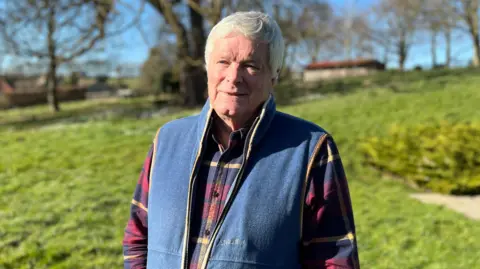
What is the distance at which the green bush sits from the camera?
709 centimetres

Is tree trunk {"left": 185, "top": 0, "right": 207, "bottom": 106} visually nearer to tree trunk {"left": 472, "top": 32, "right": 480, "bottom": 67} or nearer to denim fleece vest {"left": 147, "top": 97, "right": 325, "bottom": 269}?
denim fleece vest {"left": 147, "top": 97, "right": 325, "bottom": 269}

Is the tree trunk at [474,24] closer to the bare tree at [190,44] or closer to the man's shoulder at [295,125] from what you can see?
the bare tree at [190,44]

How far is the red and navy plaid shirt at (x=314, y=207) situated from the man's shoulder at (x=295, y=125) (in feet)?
0.27

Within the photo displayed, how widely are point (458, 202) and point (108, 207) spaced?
5.25m

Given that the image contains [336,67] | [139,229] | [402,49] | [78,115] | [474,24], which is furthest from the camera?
[402,49]

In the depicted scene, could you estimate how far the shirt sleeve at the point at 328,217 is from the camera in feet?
5.12

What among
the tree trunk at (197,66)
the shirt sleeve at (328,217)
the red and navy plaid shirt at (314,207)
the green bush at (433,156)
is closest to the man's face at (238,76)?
the red and navy plaid shirt at (314,207)

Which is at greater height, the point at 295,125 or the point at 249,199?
the point at 295,125

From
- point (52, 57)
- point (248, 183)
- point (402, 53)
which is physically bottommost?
point (248, 183)

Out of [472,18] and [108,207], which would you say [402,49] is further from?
[108,207]

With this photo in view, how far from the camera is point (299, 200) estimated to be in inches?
61.2

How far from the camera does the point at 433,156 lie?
24.3 ft

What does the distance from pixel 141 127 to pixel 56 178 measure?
5.55m

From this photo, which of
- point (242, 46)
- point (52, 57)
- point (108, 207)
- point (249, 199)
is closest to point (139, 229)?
point (249, 199)
